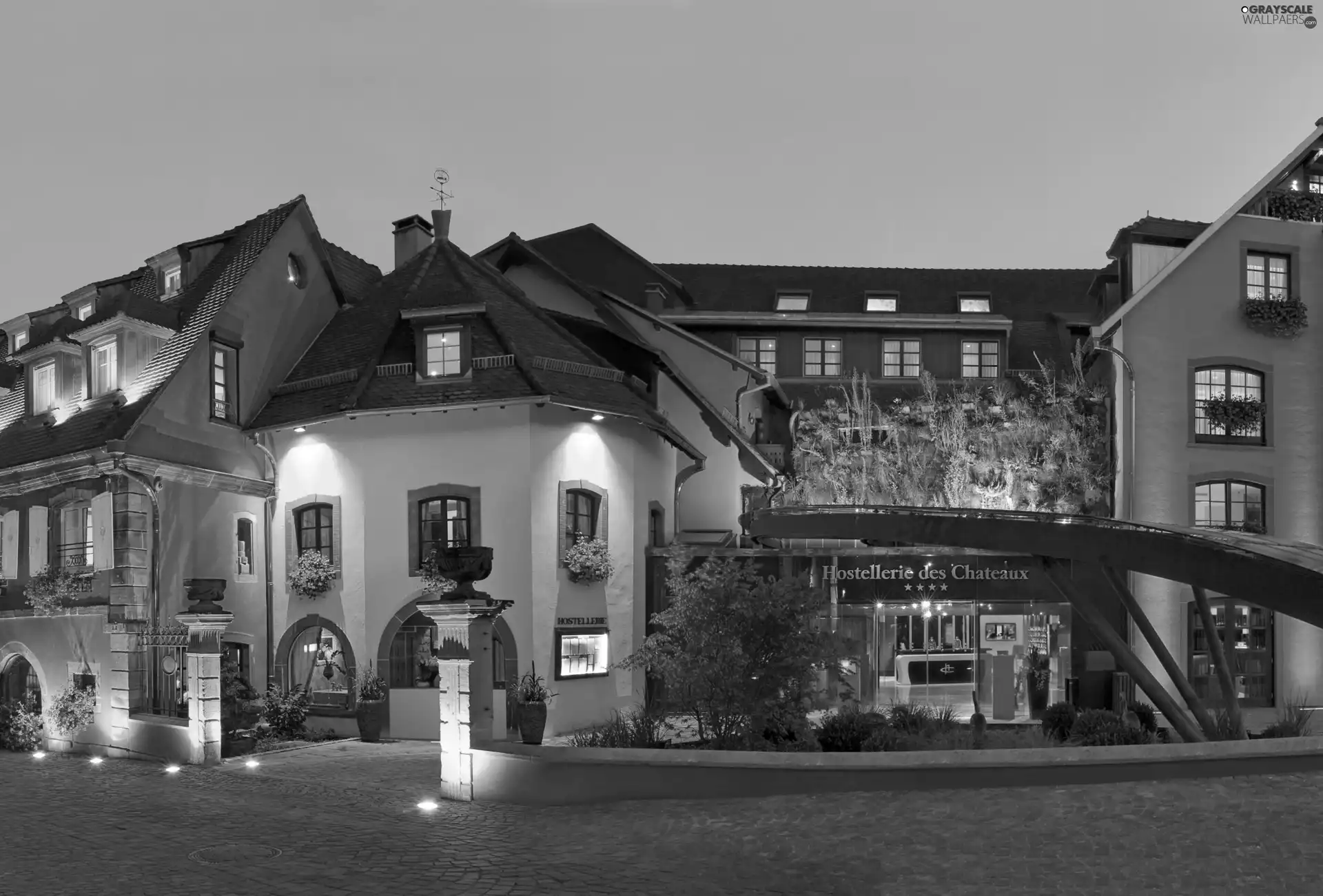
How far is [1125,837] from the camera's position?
10.7 m

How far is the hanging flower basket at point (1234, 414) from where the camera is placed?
2642 cm

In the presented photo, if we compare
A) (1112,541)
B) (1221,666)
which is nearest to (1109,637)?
(1112,541)

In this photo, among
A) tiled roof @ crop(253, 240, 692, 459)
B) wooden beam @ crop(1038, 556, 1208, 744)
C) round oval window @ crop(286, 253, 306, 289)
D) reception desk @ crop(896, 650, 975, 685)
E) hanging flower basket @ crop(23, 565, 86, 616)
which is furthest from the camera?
round oval window @ crop(286, 253, 306, 289)

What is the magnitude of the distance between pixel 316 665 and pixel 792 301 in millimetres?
22371

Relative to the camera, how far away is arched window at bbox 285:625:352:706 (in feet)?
73.5

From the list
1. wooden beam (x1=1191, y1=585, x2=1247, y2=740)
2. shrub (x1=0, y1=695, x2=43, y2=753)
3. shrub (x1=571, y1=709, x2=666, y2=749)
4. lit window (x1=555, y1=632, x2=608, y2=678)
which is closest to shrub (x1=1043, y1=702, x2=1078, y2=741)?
wooden beam (x1=1191, y1=585, x2=1247, y2=740)

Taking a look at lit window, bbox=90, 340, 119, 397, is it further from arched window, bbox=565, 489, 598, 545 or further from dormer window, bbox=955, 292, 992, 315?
dormer window, bbox=955, 292, 992, 315

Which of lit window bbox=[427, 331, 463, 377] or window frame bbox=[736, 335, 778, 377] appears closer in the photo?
lit window bbox=[427, 331, 463, 377]

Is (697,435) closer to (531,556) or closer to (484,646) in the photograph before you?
(531,556)

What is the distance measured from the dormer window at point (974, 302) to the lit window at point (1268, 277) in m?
14.2

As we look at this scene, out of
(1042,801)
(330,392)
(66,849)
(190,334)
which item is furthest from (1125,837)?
(190,334)

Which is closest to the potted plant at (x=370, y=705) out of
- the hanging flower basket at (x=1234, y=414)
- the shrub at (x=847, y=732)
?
the shrub at (x=847, y=732)

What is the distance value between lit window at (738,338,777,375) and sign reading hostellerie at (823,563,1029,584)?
43.3ft

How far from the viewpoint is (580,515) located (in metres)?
22.6
